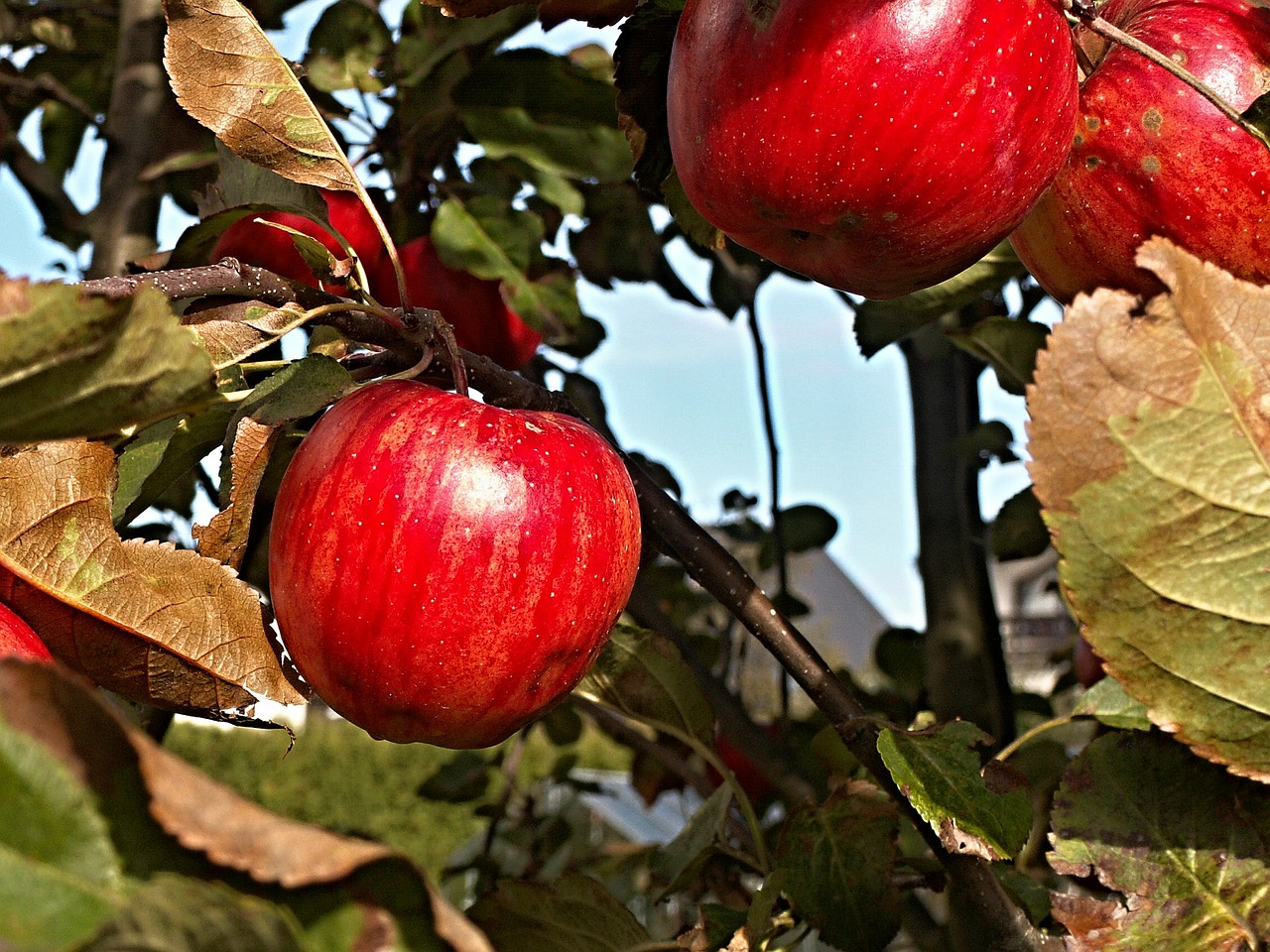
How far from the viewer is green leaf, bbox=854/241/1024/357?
0.89 m

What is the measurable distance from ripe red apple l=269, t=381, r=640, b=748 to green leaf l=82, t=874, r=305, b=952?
11.7 inches

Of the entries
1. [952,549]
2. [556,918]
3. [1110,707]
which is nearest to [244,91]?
[556,918]

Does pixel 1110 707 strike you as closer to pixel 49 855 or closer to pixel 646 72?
pixel 646 72

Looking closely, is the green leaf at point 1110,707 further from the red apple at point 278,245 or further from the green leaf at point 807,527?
the green leaf at point 807,527

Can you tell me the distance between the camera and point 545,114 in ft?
4.10

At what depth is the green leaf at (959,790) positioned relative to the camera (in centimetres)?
57

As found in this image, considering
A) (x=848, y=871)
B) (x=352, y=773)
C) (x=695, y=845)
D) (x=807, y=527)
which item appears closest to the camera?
(x=848, y=871)

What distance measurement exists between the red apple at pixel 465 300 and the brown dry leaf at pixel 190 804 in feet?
3.11

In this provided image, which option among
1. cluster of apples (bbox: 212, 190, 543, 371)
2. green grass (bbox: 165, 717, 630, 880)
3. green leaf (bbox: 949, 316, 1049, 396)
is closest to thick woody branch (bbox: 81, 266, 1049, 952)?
green leaf (bbox: 949, 316, 1049, 396)

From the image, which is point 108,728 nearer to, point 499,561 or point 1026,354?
point 499,561

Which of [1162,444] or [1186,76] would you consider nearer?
[1162,444]


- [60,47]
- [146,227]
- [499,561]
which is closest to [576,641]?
[499,561]

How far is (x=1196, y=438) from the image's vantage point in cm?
41

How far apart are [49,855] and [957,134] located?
1.47ft
